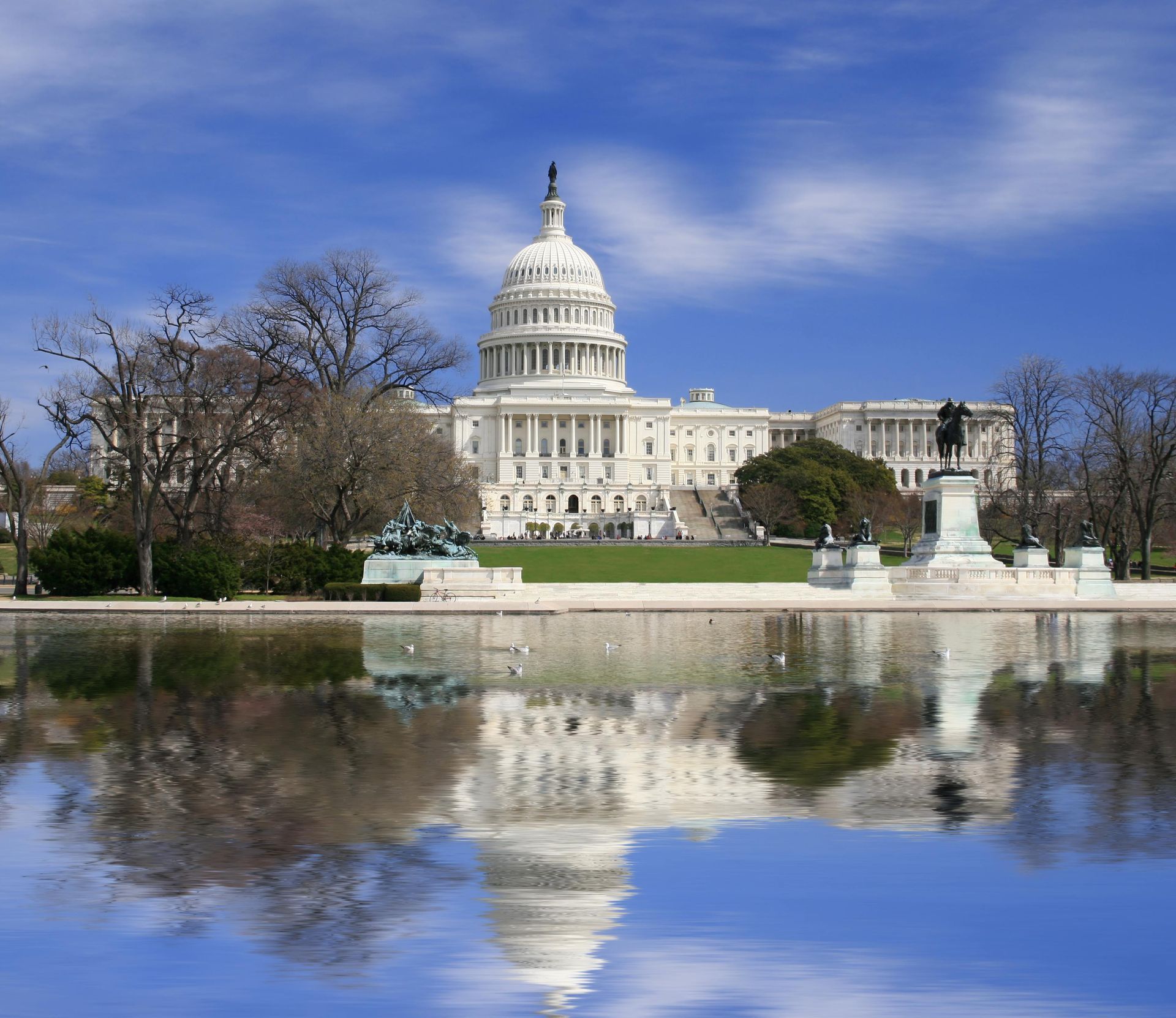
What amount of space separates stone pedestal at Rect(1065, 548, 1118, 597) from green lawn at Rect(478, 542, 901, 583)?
1154 cm

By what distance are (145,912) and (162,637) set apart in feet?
66.1

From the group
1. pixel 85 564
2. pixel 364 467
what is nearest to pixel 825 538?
pixel 364 467

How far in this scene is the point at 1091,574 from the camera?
1633 inches

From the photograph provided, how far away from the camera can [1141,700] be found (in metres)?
16.3

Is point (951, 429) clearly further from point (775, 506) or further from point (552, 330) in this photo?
point (552, 330)

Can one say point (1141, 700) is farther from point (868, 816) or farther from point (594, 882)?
point (594, 882)

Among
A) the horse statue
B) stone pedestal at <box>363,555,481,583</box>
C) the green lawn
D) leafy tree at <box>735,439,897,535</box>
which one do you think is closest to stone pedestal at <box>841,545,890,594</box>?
the horse statue

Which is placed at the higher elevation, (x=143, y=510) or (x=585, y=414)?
(x=585, y=414)

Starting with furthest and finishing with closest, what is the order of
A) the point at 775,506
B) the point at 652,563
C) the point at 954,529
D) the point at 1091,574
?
the point at 775,506 → the point at 652,563 → the point at 954,529 → the point at 1091,574

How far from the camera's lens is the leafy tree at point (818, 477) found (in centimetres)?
9162

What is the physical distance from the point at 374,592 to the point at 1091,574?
901 inches

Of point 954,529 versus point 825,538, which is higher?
point 954,529

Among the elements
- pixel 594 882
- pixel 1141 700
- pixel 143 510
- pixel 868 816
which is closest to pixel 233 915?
pixel 594 882

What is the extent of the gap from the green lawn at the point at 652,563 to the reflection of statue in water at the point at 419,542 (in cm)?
927
